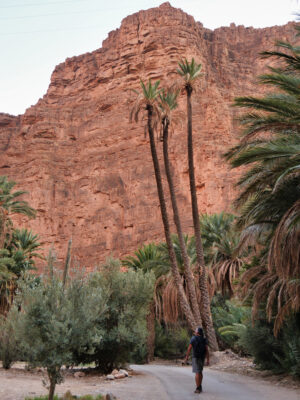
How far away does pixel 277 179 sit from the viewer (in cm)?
1026

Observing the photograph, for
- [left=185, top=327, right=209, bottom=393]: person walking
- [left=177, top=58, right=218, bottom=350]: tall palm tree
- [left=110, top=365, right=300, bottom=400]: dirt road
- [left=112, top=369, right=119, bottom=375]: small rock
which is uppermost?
[left=177, top=58, right=218, bottom=350]: tall palm tree

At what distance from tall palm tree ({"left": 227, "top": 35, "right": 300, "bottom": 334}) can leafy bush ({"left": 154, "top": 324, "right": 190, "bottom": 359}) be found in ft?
59.1

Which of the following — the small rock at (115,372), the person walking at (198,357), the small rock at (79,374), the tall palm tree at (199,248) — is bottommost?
the small rock at (79,374)

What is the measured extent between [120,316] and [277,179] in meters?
7.56

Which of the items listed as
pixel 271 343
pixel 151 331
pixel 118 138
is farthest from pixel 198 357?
pixel 118 138

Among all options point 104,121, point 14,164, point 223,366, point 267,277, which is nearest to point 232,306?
point 223,366

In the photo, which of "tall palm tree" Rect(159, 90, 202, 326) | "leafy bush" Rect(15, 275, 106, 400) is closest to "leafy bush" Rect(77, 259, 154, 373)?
"tall palm tree" Rect(159, 90, 202, 326)

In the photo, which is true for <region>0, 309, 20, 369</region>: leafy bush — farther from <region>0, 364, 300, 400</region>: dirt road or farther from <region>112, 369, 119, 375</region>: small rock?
<region>112, 369, 119, 375</region>: small rock

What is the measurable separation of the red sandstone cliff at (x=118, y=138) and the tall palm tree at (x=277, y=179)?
42819 mm

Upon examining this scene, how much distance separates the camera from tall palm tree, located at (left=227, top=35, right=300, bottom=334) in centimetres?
983

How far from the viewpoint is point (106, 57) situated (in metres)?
74.9

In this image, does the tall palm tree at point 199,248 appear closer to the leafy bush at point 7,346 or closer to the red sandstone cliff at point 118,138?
the leafy bush at point 7,346

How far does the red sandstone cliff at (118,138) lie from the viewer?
60438mm

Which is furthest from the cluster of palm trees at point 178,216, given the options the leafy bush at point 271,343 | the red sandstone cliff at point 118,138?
the red sandstone cliff at point 118,138
